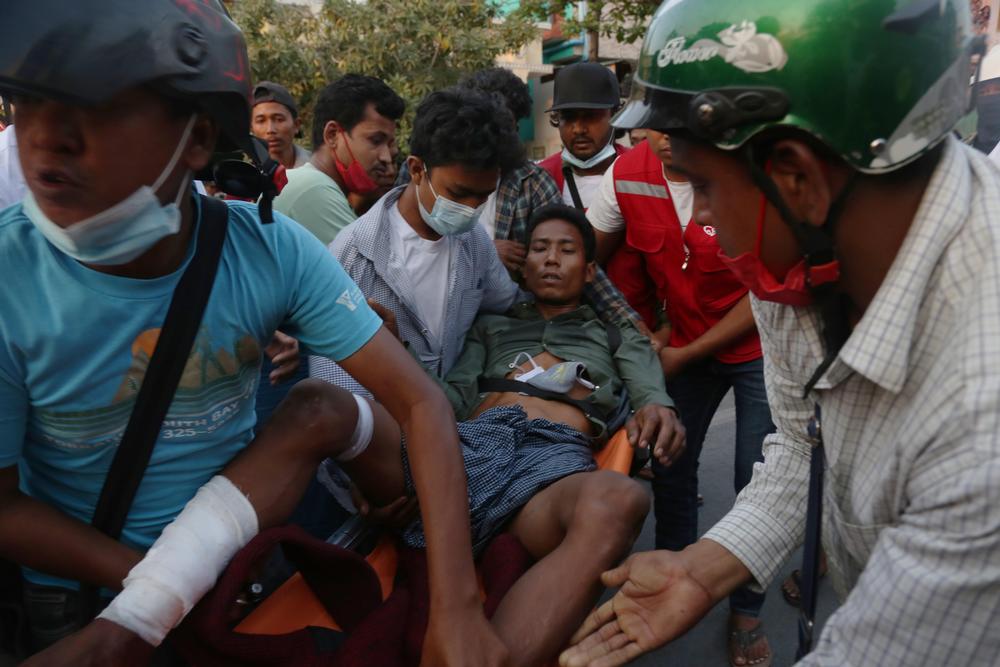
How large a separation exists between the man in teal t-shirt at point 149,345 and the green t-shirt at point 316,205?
1517 mm

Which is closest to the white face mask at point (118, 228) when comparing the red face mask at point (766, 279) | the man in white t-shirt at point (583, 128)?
the red face mask at point (766, 279)

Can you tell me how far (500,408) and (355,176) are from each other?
1737mm

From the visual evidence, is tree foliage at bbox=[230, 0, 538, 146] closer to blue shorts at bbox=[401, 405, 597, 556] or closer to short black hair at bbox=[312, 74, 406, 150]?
short black hair at bbox=[312, 74, 406, 150]

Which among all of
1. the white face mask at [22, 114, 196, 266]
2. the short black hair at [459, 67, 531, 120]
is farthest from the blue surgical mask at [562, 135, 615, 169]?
the white face mask at [22, 114, 196, 266]

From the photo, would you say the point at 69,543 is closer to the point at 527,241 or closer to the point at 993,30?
the point at 527,241

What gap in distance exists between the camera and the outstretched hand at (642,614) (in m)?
1.57

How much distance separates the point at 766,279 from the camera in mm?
1333

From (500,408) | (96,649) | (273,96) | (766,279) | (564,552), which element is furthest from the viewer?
(273,96)

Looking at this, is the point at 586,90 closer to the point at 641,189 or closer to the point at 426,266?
the point at 641,189

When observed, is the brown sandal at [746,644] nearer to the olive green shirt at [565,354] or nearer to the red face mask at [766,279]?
the olive green shirt at [565,354]

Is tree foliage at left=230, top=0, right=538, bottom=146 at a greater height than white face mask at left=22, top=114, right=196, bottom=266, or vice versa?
tree foliage at left=230, top=0, right=538, bottom=146

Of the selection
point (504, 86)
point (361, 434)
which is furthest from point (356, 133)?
point (361, 434)

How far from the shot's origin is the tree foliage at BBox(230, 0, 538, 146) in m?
10.8

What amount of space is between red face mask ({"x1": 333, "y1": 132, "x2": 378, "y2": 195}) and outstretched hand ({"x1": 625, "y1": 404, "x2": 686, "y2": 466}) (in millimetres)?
1874
